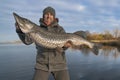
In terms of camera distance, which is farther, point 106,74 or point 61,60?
point 106,74

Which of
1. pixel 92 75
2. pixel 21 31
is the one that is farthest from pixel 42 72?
pixel 92 75

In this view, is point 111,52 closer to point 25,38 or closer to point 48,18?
point 48,18

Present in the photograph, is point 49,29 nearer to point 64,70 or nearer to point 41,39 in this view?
point 41,39

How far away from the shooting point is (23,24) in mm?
6141

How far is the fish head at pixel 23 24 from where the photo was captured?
611 centimetres

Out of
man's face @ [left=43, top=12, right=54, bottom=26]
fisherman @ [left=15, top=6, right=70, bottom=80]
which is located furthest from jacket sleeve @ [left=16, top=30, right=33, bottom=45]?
man's face @ [left=43, top=12, right=54, bottom=26]

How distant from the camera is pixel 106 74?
16562mm

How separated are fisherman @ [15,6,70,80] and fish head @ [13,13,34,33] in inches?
3.8

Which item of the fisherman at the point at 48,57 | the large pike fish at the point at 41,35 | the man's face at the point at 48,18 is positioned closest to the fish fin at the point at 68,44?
the large pike fish at the point at 41,35

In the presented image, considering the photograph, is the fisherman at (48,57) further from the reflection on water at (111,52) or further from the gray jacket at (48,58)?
the reflection on water at (111,52)

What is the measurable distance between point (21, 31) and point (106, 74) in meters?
11.2

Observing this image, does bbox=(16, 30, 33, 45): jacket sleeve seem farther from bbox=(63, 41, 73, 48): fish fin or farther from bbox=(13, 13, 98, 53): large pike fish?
bbox=(63, 41, 73, 48): fish fin

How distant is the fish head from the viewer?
6.11m

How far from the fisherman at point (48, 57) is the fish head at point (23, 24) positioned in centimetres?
10
